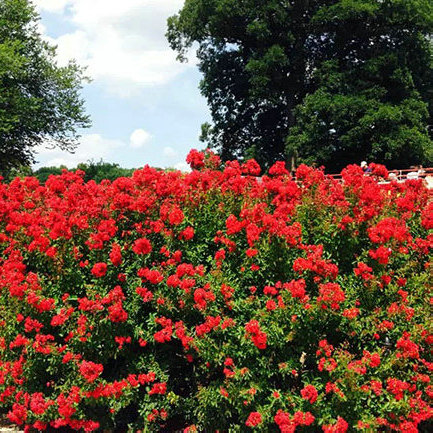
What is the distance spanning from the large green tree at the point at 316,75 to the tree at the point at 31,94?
7.55m

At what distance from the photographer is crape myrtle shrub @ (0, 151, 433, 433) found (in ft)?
15.1

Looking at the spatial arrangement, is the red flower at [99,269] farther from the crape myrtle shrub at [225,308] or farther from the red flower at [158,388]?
the red flower at [158,388]

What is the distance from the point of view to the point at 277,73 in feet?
100

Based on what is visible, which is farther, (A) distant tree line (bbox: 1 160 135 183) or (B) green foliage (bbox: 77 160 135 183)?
(B) green foliage (bbox: 77 160 135 183)

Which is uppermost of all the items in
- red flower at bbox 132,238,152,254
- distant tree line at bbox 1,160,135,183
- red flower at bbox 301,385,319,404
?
distant tree line at bbox 1,160,135,183

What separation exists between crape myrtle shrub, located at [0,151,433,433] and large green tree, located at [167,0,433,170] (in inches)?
901

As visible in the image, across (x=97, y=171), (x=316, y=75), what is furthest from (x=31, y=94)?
(x=316, y=75)

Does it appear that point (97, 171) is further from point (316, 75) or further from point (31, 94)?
point (316, 75)

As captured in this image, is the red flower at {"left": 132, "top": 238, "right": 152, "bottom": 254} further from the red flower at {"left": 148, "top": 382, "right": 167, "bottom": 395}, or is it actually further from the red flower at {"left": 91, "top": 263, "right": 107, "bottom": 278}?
the red flower at {"left": 148, "top": 382, "right": 167, "bottom": 395}

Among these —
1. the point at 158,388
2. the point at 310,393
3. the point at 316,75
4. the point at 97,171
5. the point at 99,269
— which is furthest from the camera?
the point at 97,171

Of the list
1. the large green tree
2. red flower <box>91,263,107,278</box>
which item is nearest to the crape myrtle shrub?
red flower <box>91,263,107,278</box>

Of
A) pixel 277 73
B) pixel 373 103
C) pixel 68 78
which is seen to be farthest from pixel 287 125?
pixel 68 78

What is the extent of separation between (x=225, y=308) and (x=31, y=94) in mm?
32144

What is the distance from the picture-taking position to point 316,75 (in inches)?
1180
